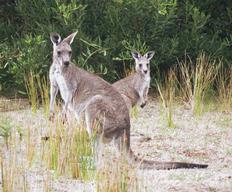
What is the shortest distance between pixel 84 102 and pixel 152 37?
12.9 feet

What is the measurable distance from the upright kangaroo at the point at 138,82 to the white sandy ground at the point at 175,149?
25 cm

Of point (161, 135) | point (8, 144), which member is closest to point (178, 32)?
point (161, 135)

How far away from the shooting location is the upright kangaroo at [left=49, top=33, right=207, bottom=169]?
8.27 m

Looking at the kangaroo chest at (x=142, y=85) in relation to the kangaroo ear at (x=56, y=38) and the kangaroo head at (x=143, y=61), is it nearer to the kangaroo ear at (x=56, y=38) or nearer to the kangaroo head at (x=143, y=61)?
the kangaroo head at (x=143, y=61)

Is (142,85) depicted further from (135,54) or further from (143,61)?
(135,54)

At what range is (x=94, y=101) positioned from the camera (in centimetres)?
871

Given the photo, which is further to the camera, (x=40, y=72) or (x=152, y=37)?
(x=152, y=37)

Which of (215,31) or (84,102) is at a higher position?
(215,31)

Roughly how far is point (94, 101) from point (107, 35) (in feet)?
14.4

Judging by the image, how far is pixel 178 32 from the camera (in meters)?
13.5

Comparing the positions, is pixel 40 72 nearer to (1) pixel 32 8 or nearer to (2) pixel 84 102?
(1) pixel 32 8

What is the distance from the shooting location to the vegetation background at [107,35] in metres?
12.1

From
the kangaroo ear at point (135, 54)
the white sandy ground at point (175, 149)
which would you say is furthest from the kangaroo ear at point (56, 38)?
the kangaroo ear at point (135, 54)

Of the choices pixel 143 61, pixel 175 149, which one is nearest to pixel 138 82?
pixel 143 61
